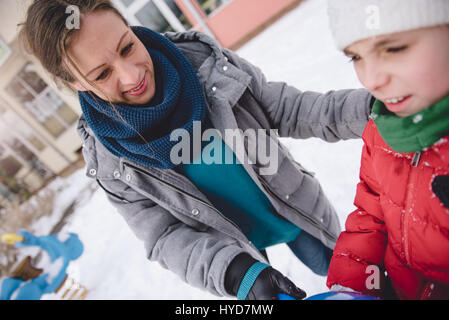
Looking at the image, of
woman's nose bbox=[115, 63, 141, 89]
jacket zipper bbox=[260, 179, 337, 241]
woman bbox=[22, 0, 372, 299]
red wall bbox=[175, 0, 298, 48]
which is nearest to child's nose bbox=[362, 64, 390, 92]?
woman bbox=[22, 0, 372, 299]

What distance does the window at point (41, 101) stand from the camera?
23.1 feet

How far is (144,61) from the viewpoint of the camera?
3.65 feet

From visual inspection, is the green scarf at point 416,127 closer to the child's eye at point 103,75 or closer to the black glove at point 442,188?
the black glove at point 442,188

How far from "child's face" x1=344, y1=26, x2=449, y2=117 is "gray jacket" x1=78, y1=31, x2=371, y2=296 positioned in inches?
15.8

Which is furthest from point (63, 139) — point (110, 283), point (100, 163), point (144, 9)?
point (100, 163)

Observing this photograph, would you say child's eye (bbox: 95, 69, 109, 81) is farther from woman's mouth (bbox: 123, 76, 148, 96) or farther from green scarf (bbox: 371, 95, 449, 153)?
green scarf (bbox: 371, 95, 449, 153)

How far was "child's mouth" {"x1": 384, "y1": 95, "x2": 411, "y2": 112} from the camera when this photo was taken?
0.62 m

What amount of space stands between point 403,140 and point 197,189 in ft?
2.81

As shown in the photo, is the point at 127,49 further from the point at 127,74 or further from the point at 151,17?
the point at 151,17

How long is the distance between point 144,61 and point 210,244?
90 cm

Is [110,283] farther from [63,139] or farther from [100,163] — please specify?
[63,139]

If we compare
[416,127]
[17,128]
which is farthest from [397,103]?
[17,128]

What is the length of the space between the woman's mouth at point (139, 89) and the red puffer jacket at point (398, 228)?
98cm

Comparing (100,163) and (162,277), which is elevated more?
(100,163)
